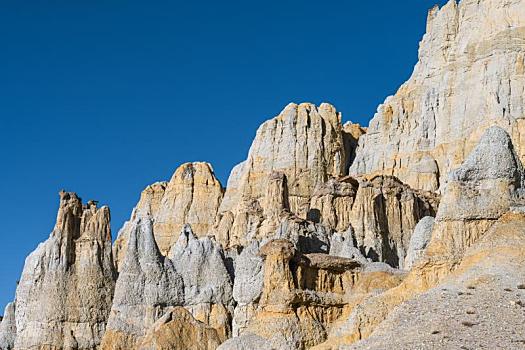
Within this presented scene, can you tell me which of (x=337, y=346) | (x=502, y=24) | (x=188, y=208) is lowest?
(x=337, y=346)

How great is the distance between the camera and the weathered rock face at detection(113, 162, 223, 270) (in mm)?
108312

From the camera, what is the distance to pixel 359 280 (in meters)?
51.5

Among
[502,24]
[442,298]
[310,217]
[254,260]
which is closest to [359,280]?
[254,260]

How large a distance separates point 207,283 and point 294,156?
39.2m

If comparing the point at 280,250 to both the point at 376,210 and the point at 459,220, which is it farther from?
the point at 376,210

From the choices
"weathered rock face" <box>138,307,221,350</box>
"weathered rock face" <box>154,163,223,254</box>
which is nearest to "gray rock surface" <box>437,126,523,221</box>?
"weathered rock face" <box>138,307,221,350</box>

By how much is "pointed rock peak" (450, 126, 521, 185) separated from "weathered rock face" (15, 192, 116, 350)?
116 ft

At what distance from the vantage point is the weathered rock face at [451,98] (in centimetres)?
9525

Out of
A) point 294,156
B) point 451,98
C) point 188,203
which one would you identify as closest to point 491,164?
point 451,98

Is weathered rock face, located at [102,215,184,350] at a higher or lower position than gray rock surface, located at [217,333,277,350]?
higher

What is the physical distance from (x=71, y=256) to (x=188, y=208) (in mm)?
37760

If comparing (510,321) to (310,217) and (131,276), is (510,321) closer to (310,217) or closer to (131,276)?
(131,276)

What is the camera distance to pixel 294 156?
105500mm

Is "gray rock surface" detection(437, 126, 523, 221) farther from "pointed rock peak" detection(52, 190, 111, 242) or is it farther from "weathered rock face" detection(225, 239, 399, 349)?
"pointed rock peak" detection(52, 190, 111, 242)
